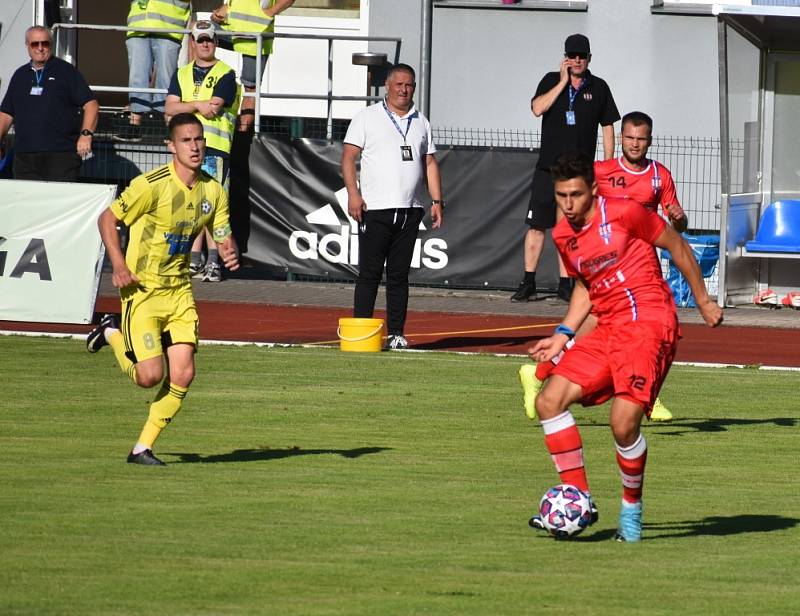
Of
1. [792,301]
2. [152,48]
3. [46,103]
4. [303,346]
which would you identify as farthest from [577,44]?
[152,48]

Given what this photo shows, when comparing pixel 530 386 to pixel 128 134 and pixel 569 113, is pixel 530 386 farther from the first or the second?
pixel 128 134

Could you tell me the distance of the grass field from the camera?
21.5ft

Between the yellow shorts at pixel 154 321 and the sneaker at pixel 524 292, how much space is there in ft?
34.4

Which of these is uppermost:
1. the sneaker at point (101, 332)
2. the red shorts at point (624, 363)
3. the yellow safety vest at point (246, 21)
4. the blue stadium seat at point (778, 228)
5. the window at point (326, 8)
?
the window at point (326, 8)

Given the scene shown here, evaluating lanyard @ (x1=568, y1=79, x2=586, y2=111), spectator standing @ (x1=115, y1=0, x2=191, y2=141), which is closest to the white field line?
lanyard @ (x1=568, y1=79, x2=586, y2=111)

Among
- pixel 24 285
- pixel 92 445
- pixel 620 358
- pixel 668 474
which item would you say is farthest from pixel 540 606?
pixel 24 285

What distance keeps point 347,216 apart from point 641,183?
9674mm

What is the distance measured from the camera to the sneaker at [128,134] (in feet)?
75.7

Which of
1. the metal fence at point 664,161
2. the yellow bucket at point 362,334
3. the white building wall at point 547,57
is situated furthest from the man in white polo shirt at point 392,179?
the white building wall at point 547,57

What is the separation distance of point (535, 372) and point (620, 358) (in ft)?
11.0

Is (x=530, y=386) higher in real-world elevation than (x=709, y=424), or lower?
higher

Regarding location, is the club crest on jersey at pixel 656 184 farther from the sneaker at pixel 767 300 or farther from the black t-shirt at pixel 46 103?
the sneaker at pixel 767 300

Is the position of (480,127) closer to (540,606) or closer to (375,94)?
(375,94)

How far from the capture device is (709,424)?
1206cm
